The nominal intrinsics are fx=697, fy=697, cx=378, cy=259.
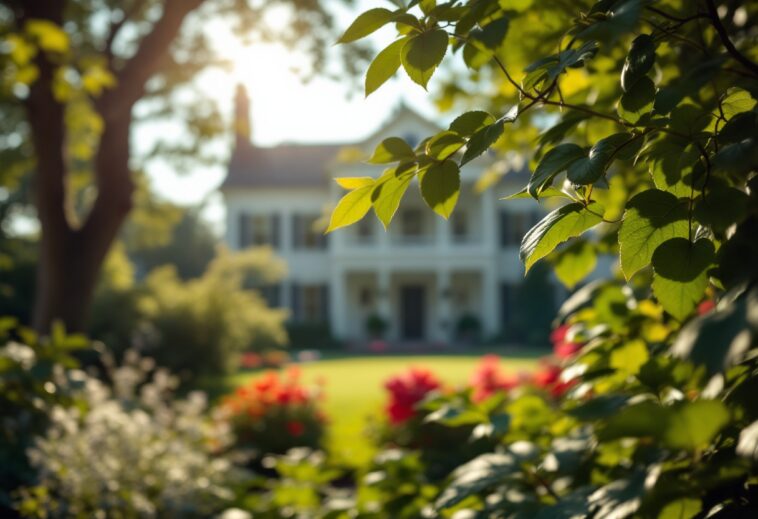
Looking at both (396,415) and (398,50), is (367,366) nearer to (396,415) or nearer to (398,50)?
(396,415)

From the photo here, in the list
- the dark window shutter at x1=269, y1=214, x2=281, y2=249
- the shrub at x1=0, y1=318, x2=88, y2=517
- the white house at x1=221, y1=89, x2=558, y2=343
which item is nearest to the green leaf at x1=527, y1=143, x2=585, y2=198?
the shrub at x1=0, y1=318, x2=88, y2=517

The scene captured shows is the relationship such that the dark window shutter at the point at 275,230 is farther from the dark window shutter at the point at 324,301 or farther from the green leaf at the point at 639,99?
the green leaf at the point at 639,99

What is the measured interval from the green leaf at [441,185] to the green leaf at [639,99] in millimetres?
215

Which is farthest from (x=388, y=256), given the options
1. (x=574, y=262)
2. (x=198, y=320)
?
(x=574, y=262)

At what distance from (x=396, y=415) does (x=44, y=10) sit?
4611 mm

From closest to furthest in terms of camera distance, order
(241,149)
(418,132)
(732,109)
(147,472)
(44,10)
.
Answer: (732,109)
(147,472)
(44,10)
(418,132)
(241,149)

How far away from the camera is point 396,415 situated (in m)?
4.82

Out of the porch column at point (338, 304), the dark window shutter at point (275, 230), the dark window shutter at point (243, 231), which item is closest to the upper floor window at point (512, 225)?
the porch column at point (338, 304)

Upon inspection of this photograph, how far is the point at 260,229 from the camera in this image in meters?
28.1

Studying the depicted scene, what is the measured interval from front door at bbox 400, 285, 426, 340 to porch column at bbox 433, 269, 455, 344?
1.01 m

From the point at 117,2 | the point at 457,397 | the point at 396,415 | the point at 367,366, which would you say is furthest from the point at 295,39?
the point at 367,366

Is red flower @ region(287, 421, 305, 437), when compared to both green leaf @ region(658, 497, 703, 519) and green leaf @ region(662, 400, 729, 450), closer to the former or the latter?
green leaf @ region(658, 497, 703, 519)

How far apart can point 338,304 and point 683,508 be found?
1045 inches

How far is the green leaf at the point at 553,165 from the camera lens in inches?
30.6
